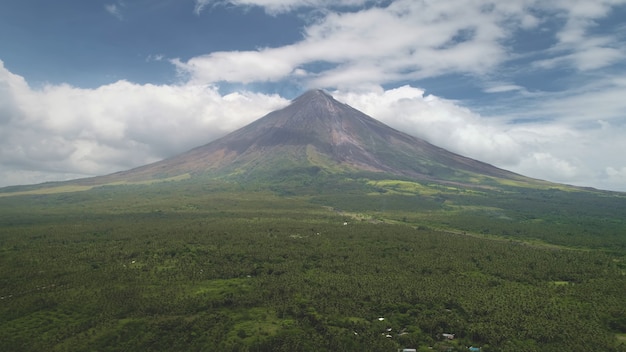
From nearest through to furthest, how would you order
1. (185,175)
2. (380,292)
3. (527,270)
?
(380,292) < (527,270) < (185,175)

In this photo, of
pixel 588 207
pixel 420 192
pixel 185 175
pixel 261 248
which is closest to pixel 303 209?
pixel 261 248

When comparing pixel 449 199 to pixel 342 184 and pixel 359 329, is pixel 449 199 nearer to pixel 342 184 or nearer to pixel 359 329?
pixel 342 184

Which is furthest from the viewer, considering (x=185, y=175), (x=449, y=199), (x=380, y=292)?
(x=185, y=175)

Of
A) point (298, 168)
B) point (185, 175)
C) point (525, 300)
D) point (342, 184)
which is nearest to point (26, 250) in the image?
point (525, 300)

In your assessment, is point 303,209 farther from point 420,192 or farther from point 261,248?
point 420,192

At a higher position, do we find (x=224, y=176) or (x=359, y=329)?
(x=224, y=176)

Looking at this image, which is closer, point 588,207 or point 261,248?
point 261,248
